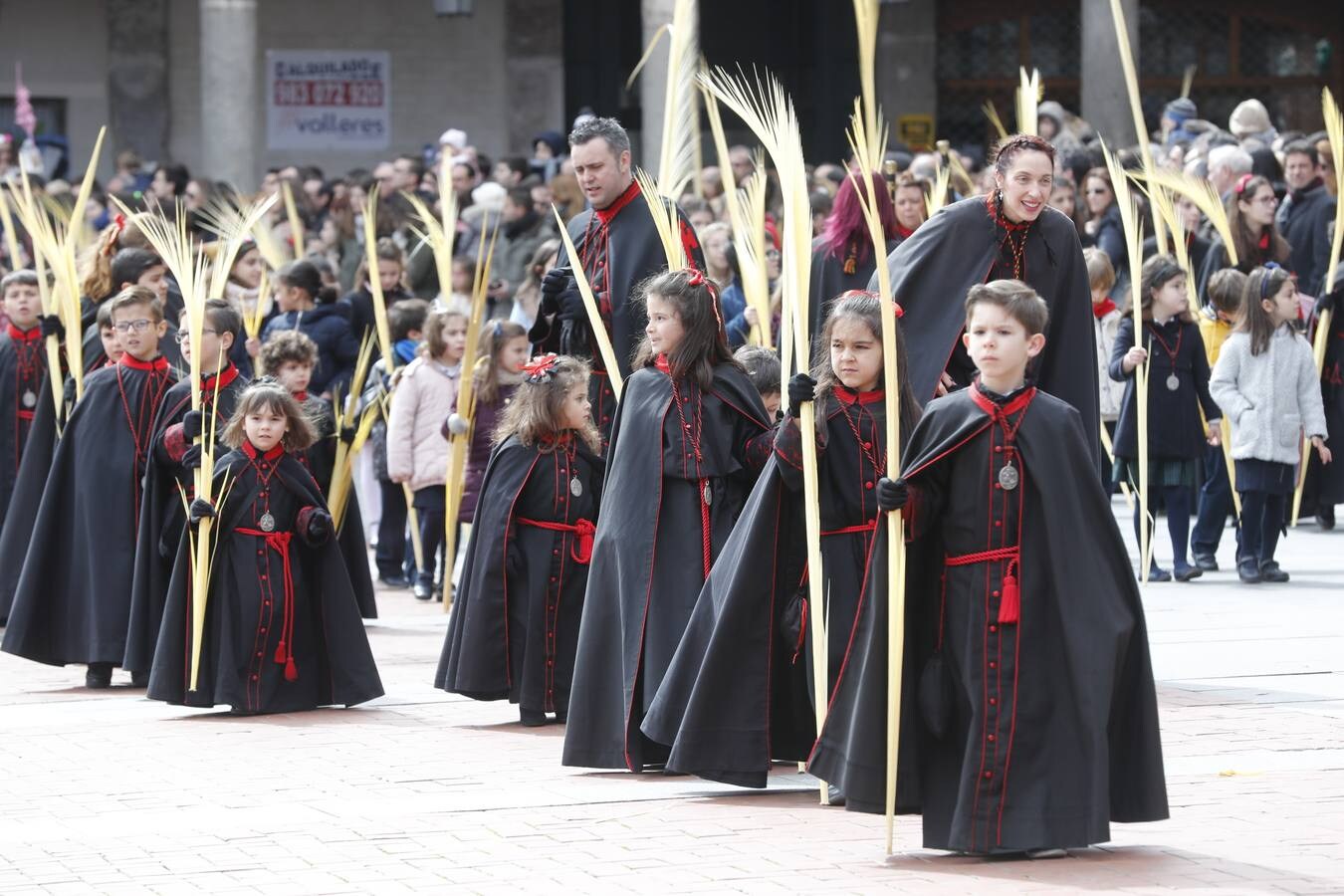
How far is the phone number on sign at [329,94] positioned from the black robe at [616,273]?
17.9m

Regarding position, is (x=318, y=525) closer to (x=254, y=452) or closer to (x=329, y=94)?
(x=254, y=452)

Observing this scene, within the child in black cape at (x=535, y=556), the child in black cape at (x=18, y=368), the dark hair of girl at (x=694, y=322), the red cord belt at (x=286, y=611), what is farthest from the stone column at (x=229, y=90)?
the dark hair of girl at (x=694, y=322)

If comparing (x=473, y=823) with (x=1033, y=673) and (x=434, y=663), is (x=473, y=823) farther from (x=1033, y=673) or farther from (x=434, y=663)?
(x=434, y=663)

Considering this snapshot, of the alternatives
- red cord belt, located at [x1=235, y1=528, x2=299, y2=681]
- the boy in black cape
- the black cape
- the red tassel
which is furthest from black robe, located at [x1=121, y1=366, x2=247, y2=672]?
the red tassel

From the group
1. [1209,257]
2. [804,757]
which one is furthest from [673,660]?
[1209,257]

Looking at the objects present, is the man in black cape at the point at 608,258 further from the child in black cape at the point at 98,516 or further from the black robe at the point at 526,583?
the child in black cape at the point at 98,516

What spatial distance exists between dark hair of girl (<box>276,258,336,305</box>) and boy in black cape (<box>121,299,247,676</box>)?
319cm

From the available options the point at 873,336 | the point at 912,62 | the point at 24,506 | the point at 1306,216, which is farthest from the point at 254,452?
the point at 912,62

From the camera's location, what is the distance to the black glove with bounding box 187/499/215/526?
8.80 m

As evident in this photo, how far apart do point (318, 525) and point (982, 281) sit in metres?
2.66

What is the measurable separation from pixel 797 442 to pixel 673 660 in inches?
30.8

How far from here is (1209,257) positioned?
13.3 meters

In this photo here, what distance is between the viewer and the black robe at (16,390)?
38.3 ft

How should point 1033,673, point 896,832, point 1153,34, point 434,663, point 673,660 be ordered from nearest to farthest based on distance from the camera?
point 1033,673 < point 896,832 < point 673,660 < point 434,663 < point 1153,34
